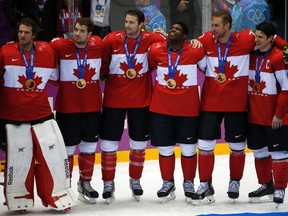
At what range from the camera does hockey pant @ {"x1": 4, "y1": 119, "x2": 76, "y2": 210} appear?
8.16 metres

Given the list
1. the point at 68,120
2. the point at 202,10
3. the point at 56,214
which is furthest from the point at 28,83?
the point at 202,10

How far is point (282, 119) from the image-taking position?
8266mm

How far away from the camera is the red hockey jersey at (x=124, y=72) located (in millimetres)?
8609

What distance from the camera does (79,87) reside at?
28.0ft

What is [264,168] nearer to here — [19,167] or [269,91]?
[269,91]

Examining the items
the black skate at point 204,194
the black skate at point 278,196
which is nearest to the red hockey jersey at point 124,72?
the black skate at point 204,194

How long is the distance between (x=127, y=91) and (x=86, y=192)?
3.07 ft

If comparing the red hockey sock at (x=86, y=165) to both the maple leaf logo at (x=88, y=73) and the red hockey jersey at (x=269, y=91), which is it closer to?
the maple leaf logo at (x=88, y=73)

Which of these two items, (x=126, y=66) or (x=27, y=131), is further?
(x=126, y=66)

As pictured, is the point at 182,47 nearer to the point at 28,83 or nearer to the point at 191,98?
the point at 191,98

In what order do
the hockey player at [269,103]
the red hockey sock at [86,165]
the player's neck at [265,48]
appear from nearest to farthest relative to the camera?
1. the hockey player at [269,103]
2. the player's neck at [265,48]
3. the red hockey sock at [86,165]

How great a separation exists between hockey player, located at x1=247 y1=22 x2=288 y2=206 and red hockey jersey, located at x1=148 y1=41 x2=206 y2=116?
1.52 ft

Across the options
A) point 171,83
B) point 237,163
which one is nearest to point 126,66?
point 171,83

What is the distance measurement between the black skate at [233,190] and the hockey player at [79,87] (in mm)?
1140
